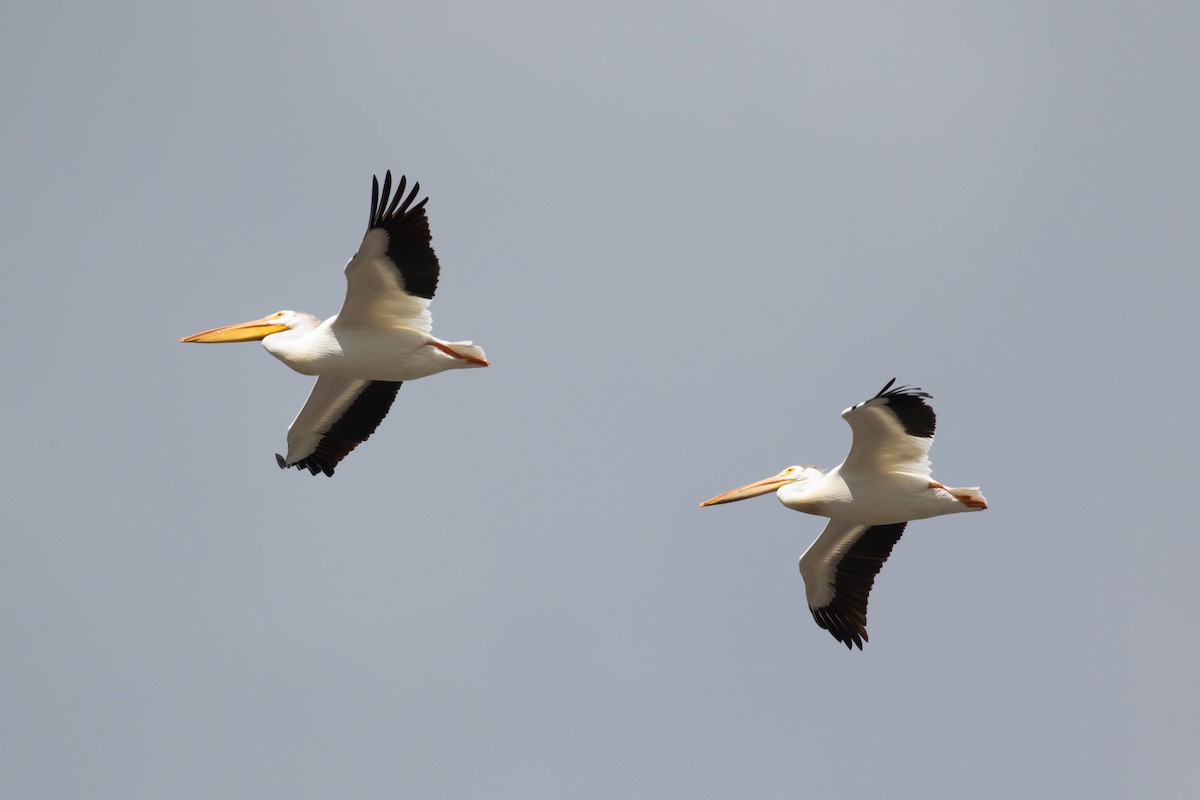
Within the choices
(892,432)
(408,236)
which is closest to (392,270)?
(408,236)

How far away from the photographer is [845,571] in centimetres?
1816

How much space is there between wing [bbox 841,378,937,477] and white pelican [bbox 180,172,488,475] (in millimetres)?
3003

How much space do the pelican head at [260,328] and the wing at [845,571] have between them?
4596 mm

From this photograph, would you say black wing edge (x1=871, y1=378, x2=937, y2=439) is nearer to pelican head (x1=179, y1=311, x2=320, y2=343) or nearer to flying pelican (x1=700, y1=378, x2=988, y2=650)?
flying pelican (x1=700, y1=378, x2=988, y2=650)

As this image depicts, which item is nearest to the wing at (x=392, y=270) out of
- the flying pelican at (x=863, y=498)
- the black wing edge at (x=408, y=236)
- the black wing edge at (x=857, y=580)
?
the black wing edge at (x=408, y=236)

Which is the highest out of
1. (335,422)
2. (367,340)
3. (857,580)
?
(367,340)

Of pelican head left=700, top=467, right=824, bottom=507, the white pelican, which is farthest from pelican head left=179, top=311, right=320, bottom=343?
pelican head left=700, top=467, right=824, bottom=507

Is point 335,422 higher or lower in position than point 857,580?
higher

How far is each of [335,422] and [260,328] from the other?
102 centimetres

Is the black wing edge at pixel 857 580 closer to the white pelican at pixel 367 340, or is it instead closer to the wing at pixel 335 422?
the white pelican at pixel 367 340

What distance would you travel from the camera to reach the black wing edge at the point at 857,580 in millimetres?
18047

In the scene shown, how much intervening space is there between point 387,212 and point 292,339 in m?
1.71

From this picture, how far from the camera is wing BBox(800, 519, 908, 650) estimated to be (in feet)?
59.2

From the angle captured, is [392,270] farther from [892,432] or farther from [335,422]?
[892,432]
